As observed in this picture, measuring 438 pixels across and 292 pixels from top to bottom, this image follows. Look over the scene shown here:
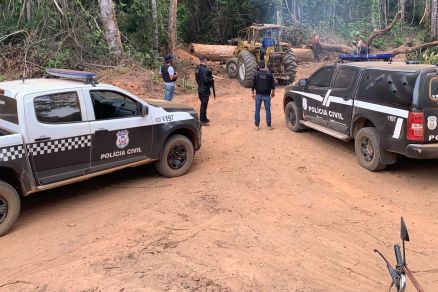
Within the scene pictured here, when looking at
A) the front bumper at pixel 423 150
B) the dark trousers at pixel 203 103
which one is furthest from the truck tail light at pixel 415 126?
the dark trousers at pixel 203 103

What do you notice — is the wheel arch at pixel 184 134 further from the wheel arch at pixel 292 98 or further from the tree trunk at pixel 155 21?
the tree trunk at pixel 155 21

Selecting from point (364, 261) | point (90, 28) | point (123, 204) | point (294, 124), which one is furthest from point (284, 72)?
point (364, 261)

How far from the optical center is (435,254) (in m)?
5.11

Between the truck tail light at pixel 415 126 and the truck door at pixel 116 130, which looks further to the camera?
the truck tail light at pixel 415 126

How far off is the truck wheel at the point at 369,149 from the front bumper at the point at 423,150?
70cm

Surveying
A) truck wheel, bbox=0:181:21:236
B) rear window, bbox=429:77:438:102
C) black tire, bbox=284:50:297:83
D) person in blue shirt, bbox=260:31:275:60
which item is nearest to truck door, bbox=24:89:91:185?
truck wheel, bbox=0:181:21:236

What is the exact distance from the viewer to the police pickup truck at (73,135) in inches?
227

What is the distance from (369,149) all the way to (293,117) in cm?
281

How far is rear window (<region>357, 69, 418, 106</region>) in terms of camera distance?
6.90m

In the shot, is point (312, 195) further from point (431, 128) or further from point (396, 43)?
point (396, 43)

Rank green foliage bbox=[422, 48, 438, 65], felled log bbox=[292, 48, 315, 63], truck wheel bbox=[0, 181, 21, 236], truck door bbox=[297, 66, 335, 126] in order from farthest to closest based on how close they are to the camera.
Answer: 1. felled log bbox=[292, 48, 315, 63]
2. green foliage bbox=[422, 48, 438, 65]
3. truck door bbox=[297, 66, 335, 126]
4. truck wheel bbox=[0, 181, 21, 236]

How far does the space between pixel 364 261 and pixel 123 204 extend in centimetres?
339

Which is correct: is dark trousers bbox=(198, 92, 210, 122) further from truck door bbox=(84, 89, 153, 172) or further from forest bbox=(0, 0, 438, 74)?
forest bbox=(0, 0, 438, 74)

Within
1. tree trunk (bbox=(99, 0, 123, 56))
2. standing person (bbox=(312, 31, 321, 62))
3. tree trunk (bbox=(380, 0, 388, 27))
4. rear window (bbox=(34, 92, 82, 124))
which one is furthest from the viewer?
tree trunk (bbox=(380, 0, 388, 27))
